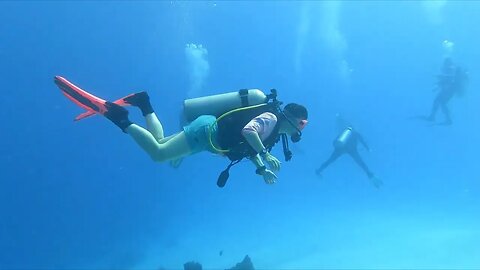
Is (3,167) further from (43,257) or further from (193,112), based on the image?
(193,112)

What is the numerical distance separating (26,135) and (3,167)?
332 cm

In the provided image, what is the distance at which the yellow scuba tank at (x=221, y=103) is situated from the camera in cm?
639

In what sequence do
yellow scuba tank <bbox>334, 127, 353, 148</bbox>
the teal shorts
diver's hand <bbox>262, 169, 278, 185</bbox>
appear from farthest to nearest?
1. yellow scuba tank <bbox>334, 127, 353, 148</bbox>
2. the teal shorts
3. diver's hand <bbox>262, 169, 278, 185</bbox>

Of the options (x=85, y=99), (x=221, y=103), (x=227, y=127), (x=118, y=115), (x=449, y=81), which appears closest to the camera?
(x=227, y=127)

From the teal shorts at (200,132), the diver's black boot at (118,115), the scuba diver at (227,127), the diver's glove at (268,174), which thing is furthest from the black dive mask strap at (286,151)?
the diver's black boot at (118,115)

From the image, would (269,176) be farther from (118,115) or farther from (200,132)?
(118,115)

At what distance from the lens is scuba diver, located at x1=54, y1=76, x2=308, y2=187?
6051mm

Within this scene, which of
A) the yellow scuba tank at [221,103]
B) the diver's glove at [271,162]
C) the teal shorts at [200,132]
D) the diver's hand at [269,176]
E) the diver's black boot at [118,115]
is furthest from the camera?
the diver's black boot at [118,115]

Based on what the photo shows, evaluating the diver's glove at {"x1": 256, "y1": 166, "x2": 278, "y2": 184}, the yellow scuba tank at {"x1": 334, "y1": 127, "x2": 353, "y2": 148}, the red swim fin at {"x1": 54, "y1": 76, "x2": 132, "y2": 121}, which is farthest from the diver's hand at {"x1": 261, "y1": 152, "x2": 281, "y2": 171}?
the yellow scuba tank at {"x1": 334, "y1": 127, "x2": 353, "y2": 148}

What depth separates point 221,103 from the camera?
6555 mm

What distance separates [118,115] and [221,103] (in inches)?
62.3

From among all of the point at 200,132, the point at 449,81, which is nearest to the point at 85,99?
the point at 200,132

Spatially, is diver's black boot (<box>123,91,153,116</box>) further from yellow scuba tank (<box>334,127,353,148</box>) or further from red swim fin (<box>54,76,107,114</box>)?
yellow scuba tank (<box>334,127,353,148</box>)

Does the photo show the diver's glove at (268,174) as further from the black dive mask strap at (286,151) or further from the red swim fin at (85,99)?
the red swim fin at (85,99)
